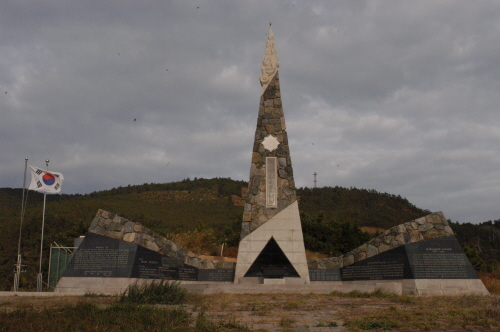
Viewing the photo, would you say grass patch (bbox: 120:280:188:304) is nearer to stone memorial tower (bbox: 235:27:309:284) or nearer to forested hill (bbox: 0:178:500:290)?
stone memorial tower (bbox: 235:27:309:284)

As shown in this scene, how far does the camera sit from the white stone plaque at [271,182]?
16.2m

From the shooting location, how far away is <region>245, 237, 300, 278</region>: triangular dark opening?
51.1 feet

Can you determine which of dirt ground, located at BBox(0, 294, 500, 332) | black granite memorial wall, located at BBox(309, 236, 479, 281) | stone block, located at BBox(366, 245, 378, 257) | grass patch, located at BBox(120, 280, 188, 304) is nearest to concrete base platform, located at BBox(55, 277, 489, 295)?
black granite memorial wall, located at BBox(309, 236, 479, 281)

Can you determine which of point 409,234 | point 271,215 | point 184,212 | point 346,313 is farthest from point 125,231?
point 184,212

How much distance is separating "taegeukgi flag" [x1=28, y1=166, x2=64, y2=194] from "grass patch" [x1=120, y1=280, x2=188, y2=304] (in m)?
8.76

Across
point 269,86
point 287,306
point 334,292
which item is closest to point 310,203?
point 269,86

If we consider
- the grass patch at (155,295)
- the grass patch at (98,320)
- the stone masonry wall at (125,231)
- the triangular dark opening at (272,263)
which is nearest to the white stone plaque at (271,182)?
the triangular dark opening at (272,263)

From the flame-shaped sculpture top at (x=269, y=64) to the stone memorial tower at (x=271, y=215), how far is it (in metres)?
0.71

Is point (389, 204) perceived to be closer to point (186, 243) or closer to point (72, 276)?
point (186, 243)

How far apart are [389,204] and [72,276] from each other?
4268 cm

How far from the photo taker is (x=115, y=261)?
Result: 1445 centimetres

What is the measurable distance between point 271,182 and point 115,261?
19.7 ft

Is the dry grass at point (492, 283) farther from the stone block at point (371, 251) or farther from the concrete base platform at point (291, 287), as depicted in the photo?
the stone block at point (371, 251)

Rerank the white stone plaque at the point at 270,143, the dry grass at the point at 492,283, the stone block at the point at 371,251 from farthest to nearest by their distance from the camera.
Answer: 1. the white stone plaque at the point at 270,143
2. the stone block at the point at 371,251
3. the dry grass at the point at 492,283
